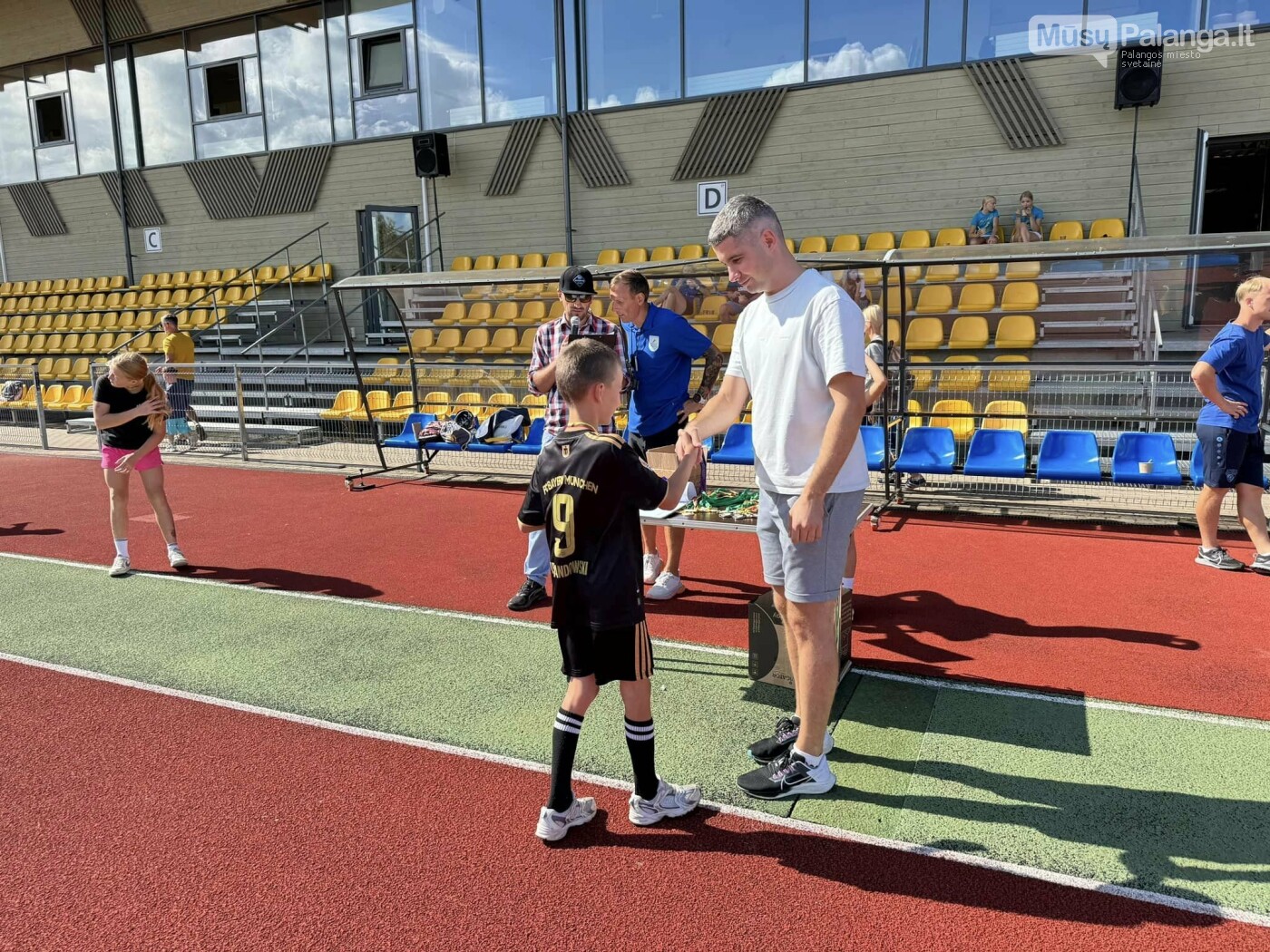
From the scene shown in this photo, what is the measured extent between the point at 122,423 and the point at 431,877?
4859 millimetres

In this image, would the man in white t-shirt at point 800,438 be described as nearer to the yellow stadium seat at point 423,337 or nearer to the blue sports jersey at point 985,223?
the yellow stadium seat at point 423,337

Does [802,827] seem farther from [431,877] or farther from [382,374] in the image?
[382,374]

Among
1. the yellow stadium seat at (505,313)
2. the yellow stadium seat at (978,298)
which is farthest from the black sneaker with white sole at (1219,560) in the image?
the yellow stadium seat at (505,313)

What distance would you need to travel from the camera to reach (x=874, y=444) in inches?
328

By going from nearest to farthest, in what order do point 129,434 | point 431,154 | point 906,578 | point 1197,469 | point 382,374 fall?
point 906,578, point 129,434, point 1197,469, point 382,374, point 431,154

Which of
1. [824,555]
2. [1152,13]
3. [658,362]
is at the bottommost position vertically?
[824,555]

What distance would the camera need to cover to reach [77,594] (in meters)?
6.22

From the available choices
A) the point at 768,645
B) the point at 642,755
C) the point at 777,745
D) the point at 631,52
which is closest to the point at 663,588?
the point at 768,645

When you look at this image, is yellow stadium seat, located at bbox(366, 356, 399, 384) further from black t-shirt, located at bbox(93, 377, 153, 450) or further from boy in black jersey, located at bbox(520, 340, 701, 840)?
boy in black jersey, located at bbox(520, 340, 701, 840)

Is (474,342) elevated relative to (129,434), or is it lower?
elevated

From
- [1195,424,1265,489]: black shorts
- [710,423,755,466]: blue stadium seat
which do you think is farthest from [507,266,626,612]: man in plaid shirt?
[1195,424,1265,489]: black shorts

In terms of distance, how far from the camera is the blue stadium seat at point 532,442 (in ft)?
29.9

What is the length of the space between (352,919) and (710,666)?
2332 mm

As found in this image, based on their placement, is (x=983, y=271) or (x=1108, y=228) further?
(x=1108, y=228)
